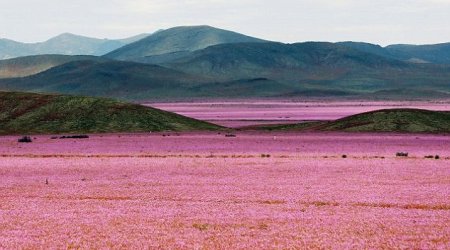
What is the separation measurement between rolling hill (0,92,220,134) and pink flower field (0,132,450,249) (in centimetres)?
3669

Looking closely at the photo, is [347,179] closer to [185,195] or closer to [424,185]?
[424,185]

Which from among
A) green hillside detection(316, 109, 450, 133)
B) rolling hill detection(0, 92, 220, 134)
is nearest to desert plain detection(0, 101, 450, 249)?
green hillside detection(316, 109, 450, 133)

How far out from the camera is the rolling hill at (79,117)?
314 feet

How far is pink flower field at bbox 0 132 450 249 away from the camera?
73.5 ft

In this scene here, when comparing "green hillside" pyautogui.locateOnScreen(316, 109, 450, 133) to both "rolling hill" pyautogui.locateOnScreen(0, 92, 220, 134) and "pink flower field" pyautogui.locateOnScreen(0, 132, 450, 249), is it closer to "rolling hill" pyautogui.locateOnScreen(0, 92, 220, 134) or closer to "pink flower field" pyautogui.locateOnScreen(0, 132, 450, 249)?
"rolling hill" pyautogui.locateOnScreen(0, 92, 220, 134)

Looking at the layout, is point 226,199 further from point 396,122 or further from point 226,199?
point 396,122

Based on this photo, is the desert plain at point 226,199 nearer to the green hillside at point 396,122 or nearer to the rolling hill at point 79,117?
the green hillside at point 396,122

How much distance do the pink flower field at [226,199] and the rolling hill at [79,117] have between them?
36689mm

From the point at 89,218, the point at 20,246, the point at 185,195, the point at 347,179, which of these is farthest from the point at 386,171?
the point at 20,246

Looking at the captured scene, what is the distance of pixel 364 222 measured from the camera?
25.2m

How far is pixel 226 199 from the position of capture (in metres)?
31.0

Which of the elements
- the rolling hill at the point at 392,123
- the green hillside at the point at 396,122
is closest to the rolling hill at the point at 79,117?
the rolling hill at the point at 392,123

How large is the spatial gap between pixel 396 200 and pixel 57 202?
46.4ft

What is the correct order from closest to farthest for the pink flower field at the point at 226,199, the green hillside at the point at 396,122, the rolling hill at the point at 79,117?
the pink flower field at the point at 226,199, the green hillside at the point at 396,122, the rolling hill at the point at 79,117
